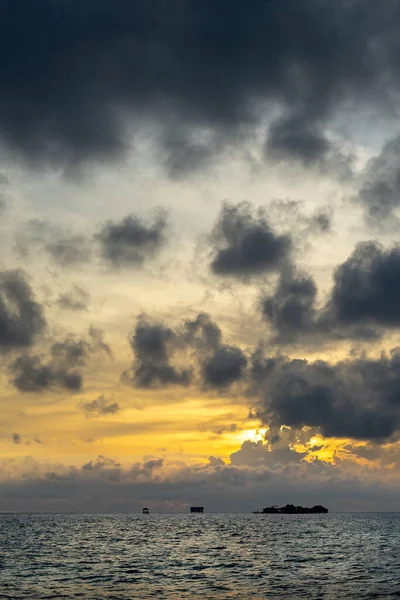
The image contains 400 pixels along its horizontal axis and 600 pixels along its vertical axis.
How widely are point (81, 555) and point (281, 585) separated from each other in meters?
49.7

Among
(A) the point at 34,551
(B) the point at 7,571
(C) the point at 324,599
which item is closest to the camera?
(C) the point at 324,599

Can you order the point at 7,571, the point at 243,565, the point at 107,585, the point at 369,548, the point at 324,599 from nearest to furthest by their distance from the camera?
the point at 324,599
the point at 107,585
the point at 7,571
the point at 243,565
the point at 369,548

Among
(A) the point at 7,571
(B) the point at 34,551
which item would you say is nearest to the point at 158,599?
(A) the point at 7,571

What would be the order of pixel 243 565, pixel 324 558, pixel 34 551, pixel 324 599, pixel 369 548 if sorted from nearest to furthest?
pixel 324 599 < pixel 243 565 < pixel 324 558 < pixel 34 551 < pixel 369 548

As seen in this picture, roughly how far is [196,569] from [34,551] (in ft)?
147

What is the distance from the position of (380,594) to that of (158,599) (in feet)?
72.6

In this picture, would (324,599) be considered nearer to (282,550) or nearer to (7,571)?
(7,571)

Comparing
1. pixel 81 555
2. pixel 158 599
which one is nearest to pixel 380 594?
pixel 158 599

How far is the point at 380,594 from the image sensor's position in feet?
208

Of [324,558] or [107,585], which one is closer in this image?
[107,585]

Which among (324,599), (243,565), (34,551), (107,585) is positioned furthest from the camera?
(34,551)

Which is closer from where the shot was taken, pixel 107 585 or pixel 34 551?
pixel 107 585

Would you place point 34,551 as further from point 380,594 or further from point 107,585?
point 380,594

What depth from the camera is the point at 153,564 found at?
309 feet
